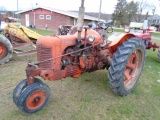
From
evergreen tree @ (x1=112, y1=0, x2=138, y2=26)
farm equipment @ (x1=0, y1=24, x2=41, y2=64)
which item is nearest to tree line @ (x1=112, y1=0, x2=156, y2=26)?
evergreen tree @ (x1=112, y1=0, x2=138, y2=26)

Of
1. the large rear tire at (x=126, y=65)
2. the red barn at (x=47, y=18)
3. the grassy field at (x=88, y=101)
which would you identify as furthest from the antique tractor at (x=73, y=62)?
the red barn at (x=47, y=18)

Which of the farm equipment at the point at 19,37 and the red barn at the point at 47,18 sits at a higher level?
the red barn at the point at 47,18

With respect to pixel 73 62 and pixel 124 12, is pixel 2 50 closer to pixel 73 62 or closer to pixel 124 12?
pixel 73 62

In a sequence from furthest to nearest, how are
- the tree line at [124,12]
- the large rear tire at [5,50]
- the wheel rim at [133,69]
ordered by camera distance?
the tree line at [124,12]
the large rear tire at [5,50]
the wheel rim at [133,69]

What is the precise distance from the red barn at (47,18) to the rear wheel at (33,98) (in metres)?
18.1

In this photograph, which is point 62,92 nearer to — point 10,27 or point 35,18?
point 10,27

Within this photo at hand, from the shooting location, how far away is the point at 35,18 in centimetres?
2247

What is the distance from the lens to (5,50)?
17.3 ft

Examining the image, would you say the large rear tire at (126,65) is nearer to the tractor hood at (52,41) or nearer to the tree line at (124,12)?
the tractor hood at (52,41)

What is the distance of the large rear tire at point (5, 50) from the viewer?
5.15 metres

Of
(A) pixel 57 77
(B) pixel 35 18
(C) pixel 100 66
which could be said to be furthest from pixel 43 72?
(B) pixel 35 18

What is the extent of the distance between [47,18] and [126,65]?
19640 mm

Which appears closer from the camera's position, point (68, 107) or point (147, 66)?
point (68, 107)

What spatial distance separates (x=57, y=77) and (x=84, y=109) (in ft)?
2.33
